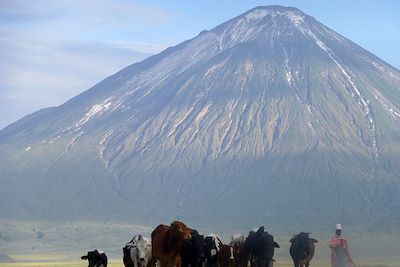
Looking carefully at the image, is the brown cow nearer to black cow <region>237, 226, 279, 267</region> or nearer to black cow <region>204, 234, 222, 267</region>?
black cow <region>204, 234, 222, 267</region>

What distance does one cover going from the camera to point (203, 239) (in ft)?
113

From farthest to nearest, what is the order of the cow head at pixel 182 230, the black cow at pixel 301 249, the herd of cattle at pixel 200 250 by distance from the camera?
the black cow at pixel 301 249 → the cow head at pixel 182 230 → the herd of cattle at pixel 200 250

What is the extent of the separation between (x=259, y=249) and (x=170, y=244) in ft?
9.52

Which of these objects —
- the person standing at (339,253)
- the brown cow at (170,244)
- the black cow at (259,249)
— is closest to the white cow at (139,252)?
the brown cow at (170,244)

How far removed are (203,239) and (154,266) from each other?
2.87 meters

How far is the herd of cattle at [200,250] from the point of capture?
33.8 m

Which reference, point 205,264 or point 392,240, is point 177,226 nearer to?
point 205,264

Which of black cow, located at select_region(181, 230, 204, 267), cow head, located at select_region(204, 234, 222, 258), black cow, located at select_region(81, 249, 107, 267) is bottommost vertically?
black cow, located at select_region(181, 230, 204, 267)

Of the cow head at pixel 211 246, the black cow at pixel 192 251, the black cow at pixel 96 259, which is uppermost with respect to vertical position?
the black cow at pixel 96 259

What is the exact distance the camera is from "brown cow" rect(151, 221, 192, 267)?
3388 centimetres

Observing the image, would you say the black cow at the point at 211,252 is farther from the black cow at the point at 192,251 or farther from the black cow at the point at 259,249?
the black cow at the point at 259,249

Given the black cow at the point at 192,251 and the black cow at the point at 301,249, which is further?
the black cow at the point at 301,249

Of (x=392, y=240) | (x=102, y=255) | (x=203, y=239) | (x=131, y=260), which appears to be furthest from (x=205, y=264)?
(x=392, y=240)

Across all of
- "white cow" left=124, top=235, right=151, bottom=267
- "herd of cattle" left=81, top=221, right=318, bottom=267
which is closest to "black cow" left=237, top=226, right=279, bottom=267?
"herd of cattle" left=81, top=221, right=318, bottom=267
